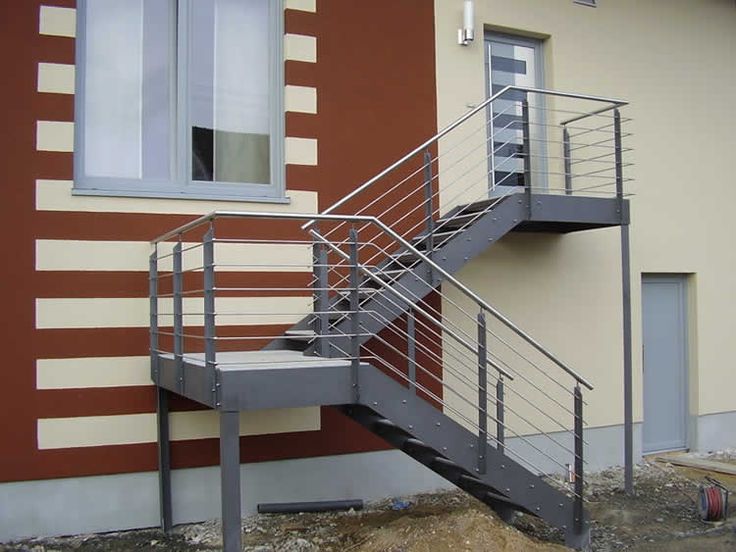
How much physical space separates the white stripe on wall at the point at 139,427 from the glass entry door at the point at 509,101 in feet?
9.86

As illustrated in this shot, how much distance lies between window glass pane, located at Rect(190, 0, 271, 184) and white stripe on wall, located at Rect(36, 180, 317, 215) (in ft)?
0.91

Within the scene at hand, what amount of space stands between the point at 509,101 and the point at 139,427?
183 inches

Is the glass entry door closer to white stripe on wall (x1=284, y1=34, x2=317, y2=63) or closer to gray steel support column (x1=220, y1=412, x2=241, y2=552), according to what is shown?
white stripe on wall (x1=284, y1=34, x2=317, y2=63)

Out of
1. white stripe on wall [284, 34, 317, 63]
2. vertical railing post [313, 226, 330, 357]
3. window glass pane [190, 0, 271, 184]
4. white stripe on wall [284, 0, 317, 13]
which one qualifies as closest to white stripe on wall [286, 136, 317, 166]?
window glass pane [190, 0, 271, 184]

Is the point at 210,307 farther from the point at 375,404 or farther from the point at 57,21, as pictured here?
the point at 57,21

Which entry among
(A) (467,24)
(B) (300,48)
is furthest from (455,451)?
(A) (467,24)

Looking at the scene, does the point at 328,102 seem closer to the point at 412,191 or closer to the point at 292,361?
the point at 412,191

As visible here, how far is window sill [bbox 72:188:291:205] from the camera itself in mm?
5754

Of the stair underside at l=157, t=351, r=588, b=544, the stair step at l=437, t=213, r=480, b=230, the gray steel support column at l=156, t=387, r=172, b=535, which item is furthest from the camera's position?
the stair step at l=437, t=213, r=480, b=230

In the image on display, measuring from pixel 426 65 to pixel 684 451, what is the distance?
5.07 metres

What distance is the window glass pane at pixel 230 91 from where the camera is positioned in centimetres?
624

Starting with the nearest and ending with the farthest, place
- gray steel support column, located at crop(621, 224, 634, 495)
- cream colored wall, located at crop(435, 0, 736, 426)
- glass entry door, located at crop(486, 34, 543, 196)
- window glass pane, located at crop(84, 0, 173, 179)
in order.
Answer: window glass pane, located at crop(84, 0, 173, 179) → gray steel support column, located at crop(621, 224, 634, 495) → cream colored wall, located at crop(435, 0, 736, 426) → glass entry door, located at crop(486, 34, 543, 196)

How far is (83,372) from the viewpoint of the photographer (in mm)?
5688

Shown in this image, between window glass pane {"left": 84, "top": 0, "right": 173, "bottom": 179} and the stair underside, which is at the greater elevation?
window glass pane {"left": 84, "top": 0, "right": 173, "bottom": 179}
